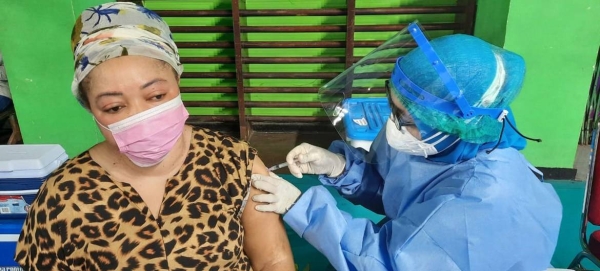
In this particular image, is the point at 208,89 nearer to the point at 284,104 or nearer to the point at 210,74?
the point at 210,74

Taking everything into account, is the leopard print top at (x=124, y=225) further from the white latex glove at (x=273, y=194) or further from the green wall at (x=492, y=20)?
the green wall at (x=492, y=20)

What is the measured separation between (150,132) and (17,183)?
1.06 metres

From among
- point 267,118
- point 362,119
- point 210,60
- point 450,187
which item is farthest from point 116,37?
point 267,118

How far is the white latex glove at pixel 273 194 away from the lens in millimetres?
1388

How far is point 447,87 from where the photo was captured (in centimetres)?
127

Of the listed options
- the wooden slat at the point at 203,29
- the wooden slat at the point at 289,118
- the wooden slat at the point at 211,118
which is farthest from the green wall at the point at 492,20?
the wooden slat at the point at 211,118

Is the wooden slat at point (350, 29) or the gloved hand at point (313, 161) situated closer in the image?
the gloved hand at point (313, 161)

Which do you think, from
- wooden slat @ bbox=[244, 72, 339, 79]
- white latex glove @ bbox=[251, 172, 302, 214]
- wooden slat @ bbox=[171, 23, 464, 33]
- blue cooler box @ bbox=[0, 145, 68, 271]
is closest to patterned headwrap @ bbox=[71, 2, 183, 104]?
white latex glove @ bbox=[251, 172, 302, 214]

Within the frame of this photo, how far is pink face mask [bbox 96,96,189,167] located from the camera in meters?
1.18

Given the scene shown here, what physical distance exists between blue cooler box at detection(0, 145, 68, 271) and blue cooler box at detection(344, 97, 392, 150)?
128cm

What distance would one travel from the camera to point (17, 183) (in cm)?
188

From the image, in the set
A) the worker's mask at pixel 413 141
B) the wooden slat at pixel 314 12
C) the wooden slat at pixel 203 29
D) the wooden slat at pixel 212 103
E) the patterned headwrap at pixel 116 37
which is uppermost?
the patterned headwrap at pixel 116 37

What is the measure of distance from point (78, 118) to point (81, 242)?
2.20 meters

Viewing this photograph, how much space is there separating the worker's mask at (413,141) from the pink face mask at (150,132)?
0.65 m
